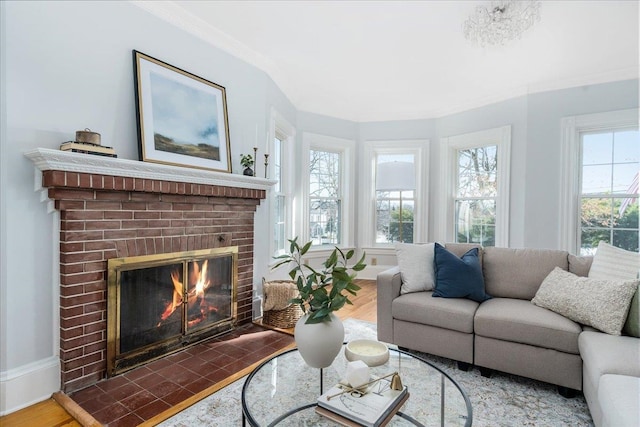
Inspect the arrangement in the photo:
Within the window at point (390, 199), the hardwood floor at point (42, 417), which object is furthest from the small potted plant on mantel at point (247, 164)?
the window at point (390, 199)

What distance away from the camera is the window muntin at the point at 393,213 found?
5.16 m

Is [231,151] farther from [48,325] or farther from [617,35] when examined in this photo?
[617,35]

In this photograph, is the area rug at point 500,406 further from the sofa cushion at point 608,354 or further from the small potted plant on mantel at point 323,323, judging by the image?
the small potted plant on mantel at point 323,323

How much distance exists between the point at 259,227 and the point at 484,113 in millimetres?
3364

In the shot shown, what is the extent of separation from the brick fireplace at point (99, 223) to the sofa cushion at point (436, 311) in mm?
1714

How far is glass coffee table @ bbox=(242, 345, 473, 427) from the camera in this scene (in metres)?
1.30

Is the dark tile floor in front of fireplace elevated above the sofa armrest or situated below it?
below

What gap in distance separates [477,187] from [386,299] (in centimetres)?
282

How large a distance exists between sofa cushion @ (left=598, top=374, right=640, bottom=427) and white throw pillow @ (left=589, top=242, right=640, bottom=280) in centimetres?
87

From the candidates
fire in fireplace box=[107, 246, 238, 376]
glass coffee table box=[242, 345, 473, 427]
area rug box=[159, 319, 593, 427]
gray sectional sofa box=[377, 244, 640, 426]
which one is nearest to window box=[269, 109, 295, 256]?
fire in fireplace box=[107, 246, 238, 376]

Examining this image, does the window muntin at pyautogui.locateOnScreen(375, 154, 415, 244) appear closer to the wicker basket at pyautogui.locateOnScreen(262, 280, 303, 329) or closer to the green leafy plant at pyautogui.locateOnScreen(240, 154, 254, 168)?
the wicker basket at pyautogui.locateOnScreen(262, 280, 303, 329)

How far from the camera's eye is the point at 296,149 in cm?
455

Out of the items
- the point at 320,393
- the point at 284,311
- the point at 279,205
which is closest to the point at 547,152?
the point at 279,205

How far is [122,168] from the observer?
6.75 ft
